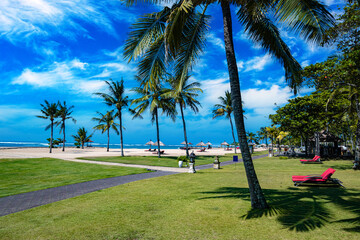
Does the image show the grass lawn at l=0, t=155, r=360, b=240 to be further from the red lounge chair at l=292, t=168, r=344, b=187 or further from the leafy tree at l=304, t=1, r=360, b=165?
the leafy tree at l=304, t=1, r=360, b=165

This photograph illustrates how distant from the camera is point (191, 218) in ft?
17.9

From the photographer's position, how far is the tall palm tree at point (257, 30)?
5.37 meters

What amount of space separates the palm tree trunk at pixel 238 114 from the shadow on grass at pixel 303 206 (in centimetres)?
38

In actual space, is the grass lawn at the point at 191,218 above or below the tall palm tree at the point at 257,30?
below

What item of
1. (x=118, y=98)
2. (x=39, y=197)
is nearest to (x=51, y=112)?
(x=118, y=98)

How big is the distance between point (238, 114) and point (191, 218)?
3.30 metres

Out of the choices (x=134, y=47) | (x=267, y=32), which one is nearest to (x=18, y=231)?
(x=134, y=47)

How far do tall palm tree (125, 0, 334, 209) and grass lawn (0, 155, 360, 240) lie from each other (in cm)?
105

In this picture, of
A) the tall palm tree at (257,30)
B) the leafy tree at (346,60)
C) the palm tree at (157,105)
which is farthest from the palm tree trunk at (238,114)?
the palm tree at (157,105)

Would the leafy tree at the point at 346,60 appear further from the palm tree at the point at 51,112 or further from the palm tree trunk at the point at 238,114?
the palm tree at the point at 51,112

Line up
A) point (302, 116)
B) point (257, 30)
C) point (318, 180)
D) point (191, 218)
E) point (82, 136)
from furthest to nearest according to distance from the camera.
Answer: point (82, 136) < point (302, 116) < point (318, 180) < point (257, 30) < point (191, 218)

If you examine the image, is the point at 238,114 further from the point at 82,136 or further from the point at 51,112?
the point at 82,136

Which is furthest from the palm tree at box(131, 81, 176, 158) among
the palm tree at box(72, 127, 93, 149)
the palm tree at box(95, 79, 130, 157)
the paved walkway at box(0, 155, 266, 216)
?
the palm tree at box(72, 127, 93, 149)

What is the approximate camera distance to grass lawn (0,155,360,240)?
4.52 metres
